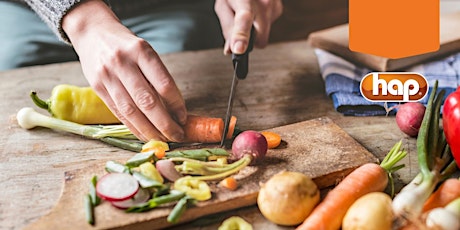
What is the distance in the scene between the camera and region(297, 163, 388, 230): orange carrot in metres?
1.00

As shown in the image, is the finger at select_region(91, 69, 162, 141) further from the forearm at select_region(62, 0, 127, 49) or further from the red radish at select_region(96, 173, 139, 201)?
the red radish at select_region(96, 173, 139, 201)

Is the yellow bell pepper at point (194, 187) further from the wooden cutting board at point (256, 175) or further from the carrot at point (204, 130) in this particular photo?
the carrot at point (204, 130)

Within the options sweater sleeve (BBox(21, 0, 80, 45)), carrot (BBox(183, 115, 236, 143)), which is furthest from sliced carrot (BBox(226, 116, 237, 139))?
sweater sleeve (BBox(21, 0, 80, 45))

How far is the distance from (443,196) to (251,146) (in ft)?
1.19

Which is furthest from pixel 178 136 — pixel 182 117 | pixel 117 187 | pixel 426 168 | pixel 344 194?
pixel 426 168

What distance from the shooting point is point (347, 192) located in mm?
1052

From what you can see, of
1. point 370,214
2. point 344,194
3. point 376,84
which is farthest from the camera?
point 376,84

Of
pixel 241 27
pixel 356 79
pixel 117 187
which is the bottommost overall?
pixel 356 79

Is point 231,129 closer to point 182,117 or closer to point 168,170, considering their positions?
point 182,117

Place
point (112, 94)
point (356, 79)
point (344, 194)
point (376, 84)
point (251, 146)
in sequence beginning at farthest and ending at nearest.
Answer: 1. point (356, 79)
2. point (376, 84)
3. point (112, 94)
4. point (251, 146)
5. point (344, 194)

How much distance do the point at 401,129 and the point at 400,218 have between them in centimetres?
43

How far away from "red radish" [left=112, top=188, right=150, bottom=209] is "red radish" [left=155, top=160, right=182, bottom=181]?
2.5 inches

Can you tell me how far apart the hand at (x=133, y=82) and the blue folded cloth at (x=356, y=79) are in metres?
0.45

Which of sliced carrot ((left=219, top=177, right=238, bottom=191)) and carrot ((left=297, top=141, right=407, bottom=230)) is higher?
sliced carrot ((left=219, top=177, right=238, bottom=191))
